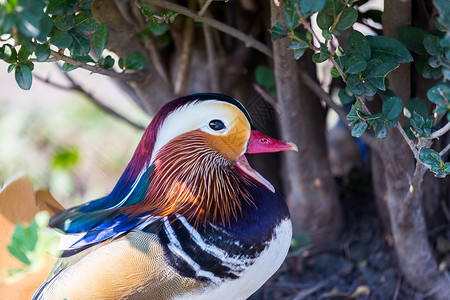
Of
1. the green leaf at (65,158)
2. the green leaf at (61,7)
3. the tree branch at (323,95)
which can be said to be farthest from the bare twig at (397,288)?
the green leaf at (65,158)

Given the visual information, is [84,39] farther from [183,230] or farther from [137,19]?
[137,19]

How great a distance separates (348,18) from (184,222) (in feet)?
1.51

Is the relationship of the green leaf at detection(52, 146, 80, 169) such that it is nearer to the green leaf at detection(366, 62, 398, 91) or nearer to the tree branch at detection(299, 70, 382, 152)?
the tree branch at detection(299, 70, 382, 152)

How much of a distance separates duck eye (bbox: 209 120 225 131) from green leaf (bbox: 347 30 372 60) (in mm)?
274

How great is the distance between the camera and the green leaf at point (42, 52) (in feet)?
3.15

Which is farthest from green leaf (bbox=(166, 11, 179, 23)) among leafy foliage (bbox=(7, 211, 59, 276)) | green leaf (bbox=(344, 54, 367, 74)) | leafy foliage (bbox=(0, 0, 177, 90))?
leafy foliage (bbox=(7, 211, 59, 276))

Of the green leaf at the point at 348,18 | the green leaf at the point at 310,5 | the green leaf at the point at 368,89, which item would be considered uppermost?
the green leaf at the point at 310,5

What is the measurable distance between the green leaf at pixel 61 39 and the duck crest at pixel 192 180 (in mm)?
268

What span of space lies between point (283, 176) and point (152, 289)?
Answer: 95 cm

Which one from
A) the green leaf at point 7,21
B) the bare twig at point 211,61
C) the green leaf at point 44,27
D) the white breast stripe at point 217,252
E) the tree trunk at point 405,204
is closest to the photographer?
the green leaf at point 7,21

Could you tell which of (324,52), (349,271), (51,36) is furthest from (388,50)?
(349,271)

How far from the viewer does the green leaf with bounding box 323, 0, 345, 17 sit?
36.6 inches

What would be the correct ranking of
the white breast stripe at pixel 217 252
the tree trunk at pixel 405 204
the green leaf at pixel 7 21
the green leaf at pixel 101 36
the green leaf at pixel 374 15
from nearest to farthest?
the green leaf at pixel 7 21
the white breast stripe at pixel 217 252
the green leaf at pixel 101 36
the tree trunk at pixel 405 204
the green leaf at pixel 374 15

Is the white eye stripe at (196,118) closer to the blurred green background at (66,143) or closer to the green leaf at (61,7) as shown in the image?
the green leaf at (61,7)
